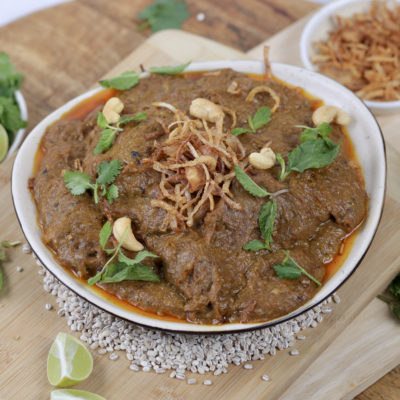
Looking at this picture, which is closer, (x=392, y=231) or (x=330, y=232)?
(x=330, y=232)

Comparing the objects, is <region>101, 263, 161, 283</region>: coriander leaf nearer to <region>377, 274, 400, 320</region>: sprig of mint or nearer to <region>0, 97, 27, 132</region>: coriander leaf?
<region>377, 274, 400, 320</region>: sprig of mint

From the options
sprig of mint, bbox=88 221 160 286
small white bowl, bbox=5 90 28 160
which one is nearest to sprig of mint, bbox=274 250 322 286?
sprig of mint, bbox=88 221 160 286

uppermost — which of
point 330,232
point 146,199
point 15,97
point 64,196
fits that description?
point 330,232

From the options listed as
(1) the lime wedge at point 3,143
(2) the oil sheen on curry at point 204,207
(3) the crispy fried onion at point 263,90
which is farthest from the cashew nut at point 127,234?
(1) the lime wedge at point 3,143

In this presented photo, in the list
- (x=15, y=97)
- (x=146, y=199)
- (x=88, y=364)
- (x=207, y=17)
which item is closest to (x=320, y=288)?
(x=146, y=199)

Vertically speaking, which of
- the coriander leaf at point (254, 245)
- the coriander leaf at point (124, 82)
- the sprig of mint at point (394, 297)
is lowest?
the sprig of mint at point (394, 297)

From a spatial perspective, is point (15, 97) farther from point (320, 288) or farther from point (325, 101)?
point (320, 288)

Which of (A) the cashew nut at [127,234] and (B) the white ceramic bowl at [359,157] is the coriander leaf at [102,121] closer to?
(B) the white ceramic bowl at [359,157]
